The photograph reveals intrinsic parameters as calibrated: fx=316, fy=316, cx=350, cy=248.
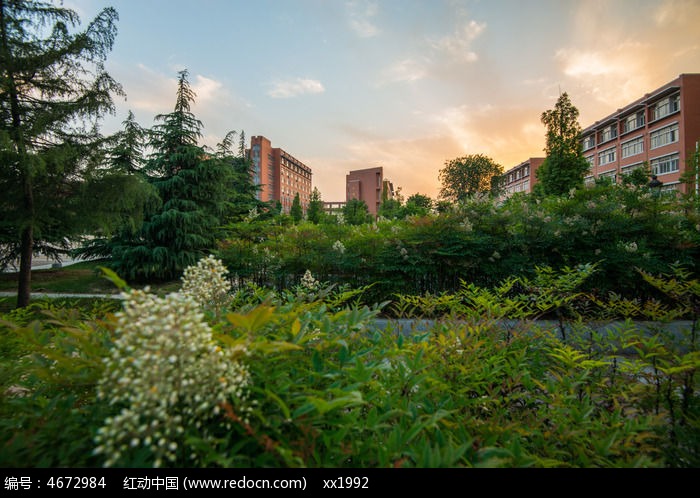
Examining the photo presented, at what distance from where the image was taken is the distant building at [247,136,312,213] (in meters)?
68.6

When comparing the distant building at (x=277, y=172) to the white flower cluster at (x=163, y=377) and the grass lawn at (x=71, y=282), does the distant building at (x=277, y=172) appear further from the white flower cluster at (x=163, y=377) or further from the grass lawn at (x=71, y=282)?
the white flower cluster at (x=163, y=377)

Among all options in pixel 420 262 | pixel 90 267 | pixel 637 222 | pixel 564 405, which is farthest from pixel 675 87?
pixel 90 267

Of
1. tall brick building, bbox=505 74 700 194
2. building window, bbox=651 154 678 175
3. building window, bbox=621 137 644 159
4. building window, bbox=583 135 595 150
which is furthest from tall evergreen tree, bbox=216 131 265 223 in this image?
building window, bbox=583 135 595 150

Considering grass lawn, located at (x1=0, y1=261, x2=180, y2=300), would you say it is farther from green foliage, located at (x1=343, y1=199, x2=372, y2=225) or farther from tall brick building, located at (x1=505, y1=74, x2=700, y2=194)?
tall brick building, located at (x1=505, y1=74, x2=700, y2=194)

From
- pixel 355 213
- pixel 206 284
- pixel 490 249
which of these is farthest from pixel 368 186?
pixel 206 284

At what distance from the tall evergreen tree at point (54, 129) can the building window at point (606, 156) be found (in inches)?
2245

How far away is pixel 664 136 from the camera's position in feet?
117

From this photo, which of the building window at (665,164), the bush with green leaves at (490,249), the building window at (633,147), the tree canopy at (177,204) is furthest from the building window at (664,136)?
the tree canopy at (177,204)

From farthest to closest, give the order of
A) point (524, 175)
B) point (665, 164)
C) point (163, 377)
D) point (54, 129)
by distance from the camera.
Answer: point (524, 175) < point (665, 164) < point (54, 129) < point (163, 377)

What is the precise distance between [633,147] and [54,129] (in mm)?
55762

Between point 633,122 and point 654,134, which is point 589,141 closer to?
point 633,122

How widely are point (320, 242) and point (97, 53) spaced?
372 inches

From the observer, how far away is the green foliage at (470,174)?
49000 millimetres
